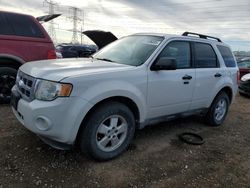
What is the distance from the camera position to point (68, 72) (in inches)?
133

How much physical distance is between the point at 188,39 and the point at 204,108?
54.7 inches

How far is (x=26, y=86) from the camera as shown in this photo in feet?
11.7

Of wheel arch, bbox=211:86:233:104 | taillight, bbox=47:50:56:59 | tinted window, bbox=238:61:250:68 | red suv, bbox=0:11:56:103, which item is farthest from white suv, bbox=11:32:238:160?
tinted window, bbox=238:61:250:68

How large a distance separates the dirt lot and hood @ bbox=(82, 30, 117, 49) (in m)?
5.40

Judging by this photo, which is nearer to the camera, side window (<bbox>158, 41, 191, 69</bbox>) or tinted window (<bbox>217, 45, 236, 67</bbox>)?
side window (<bbox>158, 41, 191, 69</bbox>)

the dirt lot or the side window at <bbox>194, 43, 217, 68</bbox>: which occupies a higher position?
the side window at <bbox>194, 43, 217, 68</bbox>

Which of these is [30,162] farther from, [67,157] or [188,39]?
[188,39]

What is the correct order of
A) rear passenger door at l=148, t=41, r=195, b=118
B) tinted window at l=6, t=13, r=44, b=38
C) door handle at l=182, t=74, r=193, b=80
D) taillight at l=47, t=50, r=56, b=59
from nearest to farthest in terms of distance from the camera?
rear passenger door at l=148, t=41, r=195, b=118 < door handle at l=182, t=74, r=193, b=80 < tinted window at l=6, t=13, r=44, b=38 < taillight at l=47, t=50, r=56, b=59

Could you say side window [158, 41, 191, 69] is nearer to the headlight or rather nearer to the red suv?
the headlight

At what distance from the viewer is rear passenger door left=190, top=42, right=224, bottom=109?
4.96 m

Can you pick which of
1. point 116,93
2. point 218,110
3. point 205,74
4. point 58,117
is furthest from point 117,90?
point 218,110

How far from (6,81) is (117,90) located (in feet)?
10.9

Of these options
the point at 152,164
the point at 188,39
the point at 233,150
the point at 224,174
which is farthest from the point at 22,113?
the point at 233,150

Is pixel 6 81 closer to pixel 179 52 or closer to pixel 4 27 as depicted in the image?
pixel 4 27
